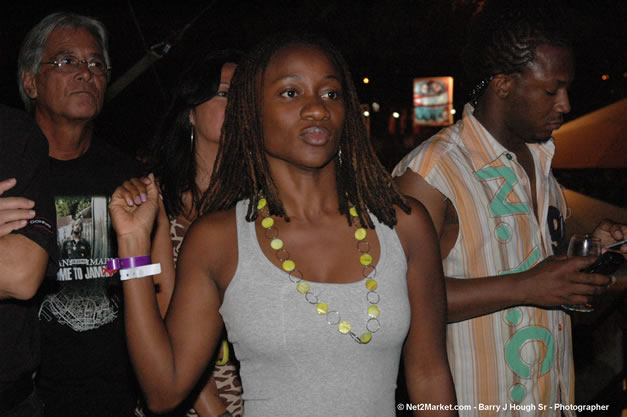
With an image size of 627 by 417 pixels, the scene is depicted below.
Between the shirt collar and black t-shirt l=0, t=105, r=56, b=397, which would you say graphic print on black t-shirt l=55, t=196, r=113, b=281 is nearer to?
black t-shirt l=0, t=105, r=56, b=397

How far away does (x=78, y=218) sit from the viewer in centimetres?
314

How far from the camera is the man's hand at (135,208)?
209 cm

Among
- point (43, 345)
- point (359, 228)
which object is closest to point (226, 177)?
point (359, 228)

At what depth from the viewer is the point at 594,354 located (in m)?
6.80

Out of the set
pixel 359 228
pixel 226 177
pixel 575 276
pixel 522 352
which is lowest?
pixel 522 352

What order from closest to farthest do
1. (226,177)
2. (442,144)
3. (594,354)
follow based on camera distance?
(226,177)
(442,144)
(594,354)

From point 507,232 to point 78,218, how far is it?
6.61 ft

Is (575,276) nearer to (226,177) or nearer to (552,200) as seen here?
(552,200)

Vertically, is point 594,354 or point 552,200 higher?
point 552,200

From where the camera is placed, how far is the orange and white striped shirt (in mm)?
2668

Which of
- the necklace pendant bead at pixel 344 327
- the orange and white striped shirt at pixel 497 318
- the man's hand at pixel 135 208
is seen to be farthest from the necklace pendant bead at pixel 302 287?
the orange and white striped shirt at pixel 497 318

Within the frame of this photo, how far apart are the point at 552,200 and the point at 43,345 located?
2.49 metres

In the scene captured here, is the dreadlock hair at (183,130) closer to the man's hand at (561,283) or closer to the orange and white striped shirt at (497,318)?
the orange and white striped shirt at (497,318)

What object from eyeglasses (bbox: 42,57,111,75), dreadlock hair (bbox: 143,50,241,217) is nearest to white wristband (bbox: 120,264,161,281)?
dreadlock hair (bbox: 143,50,241,217)
